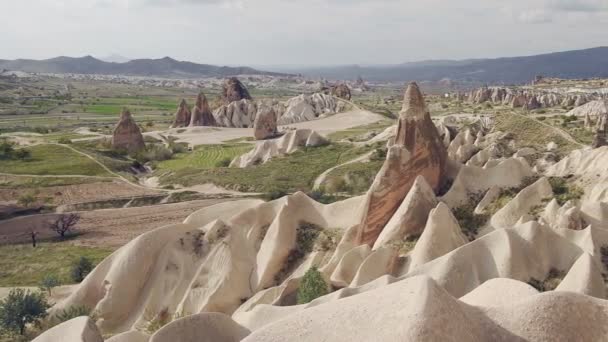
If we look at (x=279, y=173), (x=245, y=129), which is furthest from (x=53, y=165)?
(x=245, y=129)

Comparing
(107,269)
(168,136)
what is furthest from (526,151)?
(168,136)

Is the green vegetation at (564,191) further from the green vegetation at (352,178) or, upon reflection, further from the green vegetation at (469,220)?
the green vegetation at (352,178)

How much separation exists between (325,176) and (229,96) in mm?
75406

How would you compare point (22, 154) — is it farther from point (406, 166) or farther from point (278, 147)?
point (406, 166)

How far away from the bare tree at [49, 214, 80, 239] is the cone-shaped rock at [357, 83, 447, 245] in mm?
30907

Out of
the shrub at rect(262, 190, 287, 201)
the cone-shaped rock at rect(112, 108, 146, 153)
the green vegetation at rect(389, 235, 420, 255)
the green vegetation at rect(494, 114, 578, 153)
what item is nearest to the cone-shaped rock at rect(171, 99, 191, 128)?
the cone-shaped rock at rect(112, 108, 146, 153)

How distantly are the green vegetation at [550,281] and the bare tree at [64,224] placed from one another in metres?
38.8

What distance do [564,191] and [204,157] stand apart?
58863 millimetres

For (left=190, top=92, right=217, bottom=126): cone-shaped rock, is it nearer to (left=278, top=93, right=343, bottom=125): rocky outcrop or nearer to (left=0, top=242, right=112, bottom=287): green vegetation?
(left=278, top=93, right=343, bottom=125): rocky outcrop

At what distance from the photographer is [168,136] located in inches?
3964

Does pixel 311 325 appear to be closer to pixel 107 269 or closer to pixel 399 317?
pixel 399 317

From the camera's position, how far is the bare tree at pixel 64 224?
47281 millimetres

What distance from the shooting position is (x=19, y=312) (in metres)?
24.5

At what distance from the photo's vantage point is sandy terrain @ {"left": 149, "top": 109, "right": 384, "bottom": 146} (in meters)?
97.7
